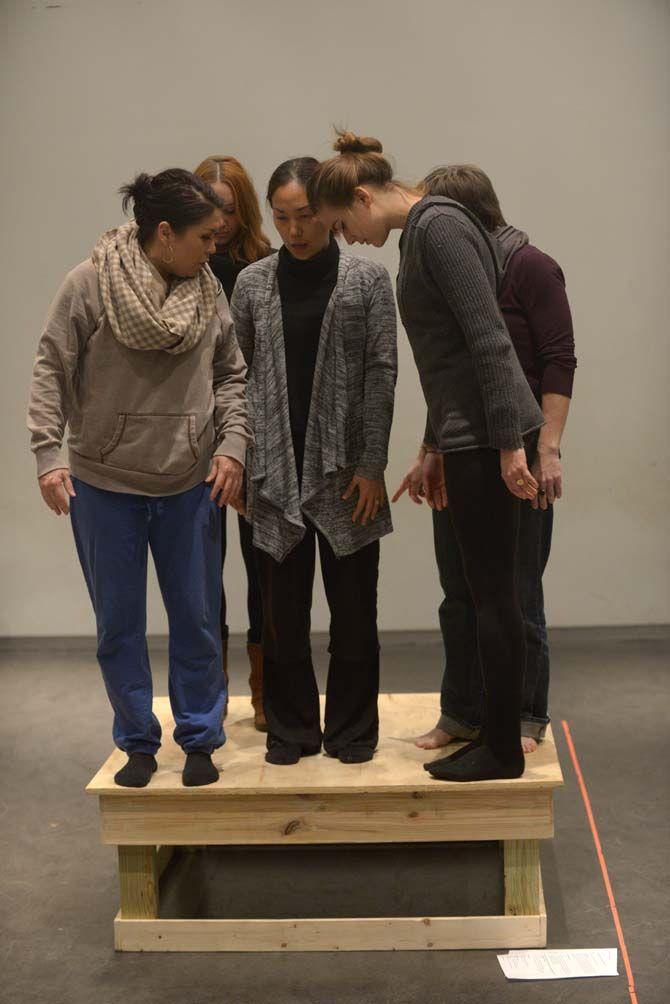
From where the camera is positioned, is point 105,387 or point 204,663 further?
point 204,663

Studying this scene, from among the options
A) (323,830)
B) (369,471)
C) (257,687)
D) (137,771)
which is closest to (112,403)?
(369,471)

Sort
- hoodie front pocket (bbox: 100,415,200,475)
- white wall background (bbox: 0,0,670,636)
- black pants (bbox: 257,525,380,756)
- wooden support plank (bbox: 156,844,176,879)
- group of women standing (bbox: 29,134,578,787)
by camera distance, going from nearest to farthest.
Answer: group of women standing (bbox: 29,134,578,787)
hoodie front pocket (bbox: 100,415,200,475)
black pants (bbox: 257,525,380,756)
wooden support plank (bbox: 156,844,176,879)
white wall background (bbox: 0,0,670,636)

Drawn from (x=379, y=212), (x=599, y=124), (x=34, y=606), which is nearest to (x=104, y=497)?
(x=379, y=212)

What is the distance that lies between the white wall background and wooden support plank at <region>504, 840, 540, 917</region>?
104 inches

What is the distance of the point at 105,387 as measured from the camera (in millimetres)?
2543

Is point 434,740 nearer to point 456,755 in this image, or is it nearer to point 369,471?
point 456,755

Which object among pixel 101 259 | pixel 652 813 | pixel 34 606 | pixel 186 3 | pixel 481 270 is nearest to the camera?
pixel 481 270

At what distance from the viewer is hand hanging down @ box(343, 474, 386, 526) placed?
8.84 ft

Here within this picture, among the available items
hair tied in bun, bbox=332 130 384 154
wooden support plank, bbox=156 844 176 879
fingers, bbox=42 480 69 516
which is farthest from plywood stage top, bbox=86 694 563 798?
hair tied in bun, bbox=332 130 384 154

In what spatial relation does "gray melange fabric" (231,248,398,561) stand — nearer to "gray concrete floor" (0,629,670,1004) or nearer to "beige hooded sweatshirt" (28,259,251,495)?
"beige hooded sweatshirt" (28,259,251,495)

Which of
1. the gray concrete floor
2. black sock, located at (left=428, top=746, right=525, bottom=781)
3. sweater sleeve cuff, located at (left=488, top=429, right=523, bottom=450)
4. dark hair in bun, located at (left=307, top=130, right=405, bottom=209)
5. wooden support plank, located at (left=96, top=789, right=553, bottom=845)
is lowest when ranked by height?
the gray concrete floor

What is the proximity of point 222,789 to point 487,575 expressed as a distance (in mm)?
728

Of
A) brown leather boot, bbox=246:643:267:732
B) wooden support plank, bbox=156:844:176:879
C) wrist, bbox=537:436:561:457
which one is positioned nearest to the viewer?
wrist, bbox=537:436:561:457

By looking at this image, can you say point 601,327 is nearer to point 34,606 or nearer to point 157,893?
point 34,606
